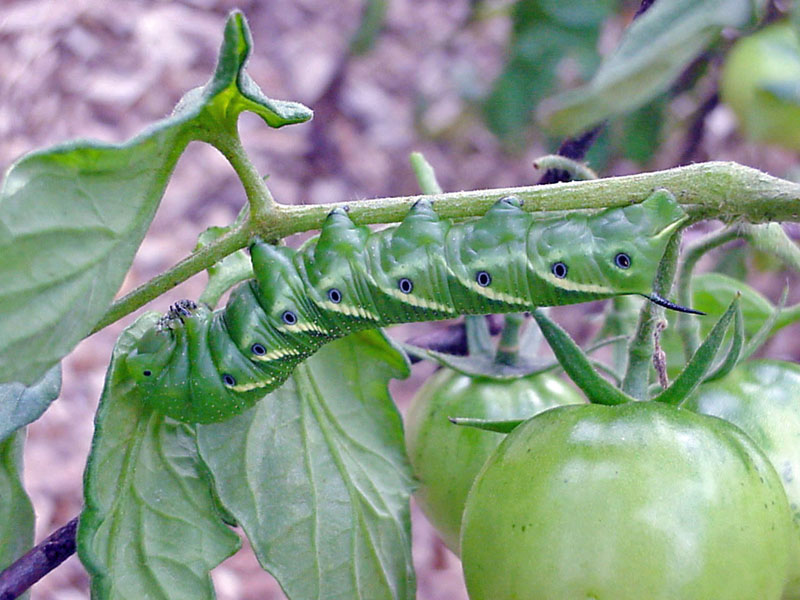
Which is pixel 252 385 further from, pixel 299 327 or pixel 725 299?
pixel 725 299

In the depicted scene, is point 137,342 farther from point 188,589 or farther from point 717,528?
point 717,528

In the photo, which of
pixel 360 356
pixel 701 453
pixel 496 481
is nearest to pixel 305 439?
pixel 360 356

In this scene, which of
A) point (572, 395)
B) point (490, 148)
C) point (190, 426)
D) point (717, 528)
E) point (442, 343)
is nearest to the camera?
point (717, 528)

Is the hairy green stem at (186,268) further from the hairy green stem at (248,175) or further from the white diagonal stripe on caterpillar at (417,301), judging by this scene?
the white diagonal stripe on caterpillar at (417,301)

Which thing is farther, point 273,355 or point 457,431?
point 457,431

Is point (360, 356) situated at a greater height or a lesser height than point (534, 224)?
lesser

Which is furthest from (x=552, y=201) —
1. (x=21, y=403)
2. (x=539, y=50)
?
(x=539, y=50)
